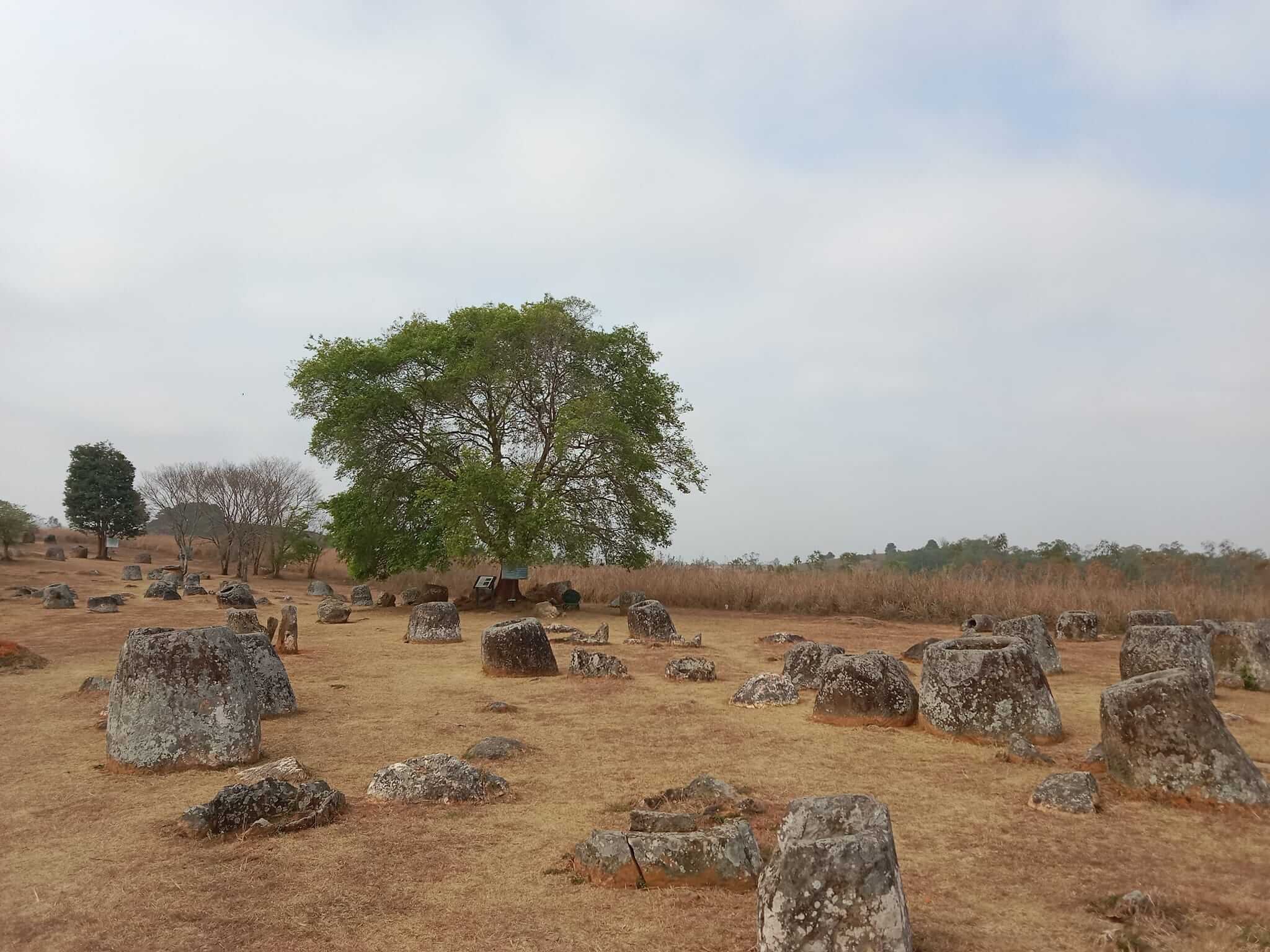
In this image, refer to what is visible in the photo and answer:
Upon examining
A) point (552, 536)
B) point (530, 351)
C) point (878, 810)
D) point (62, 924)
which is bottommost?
point (62, 924)

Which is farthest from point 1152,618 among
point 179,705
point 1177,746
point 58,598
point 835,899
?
point 58,598

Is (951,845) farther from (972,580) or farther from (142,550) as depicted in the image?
(142,550)

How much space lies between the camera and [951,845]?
17.2 ft

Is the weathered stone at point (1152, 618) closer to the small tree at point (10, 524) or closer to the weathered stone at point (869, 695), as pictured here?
the weathered stone at point (869, 695)

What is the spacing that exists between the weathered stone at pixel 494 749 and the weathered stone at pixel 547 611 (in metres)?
14.3

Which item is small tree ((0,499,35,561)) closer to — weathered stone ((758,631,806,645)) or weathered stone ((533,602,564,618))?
weathered stone ((533,602,564,618))

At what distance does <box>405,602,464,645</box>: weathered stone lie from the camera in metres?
16.4

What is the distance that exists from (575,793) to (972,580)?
805 inches

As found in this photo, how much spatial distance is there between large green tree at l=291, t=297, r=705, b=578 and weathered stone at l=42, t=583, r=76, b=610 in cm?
690

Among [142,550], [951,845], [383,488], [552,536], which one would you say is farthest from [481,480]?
[142,550]

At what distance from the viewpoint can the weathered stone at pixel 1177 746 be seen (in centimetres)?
596

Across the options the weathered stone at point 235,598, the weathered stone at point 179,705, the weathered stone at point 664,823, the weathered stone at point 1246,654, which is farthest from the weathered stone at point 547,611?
the weathered stone at point 664,823

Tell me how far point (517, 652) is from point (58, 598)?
16873 mm

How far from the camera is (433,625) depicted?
1653cm
